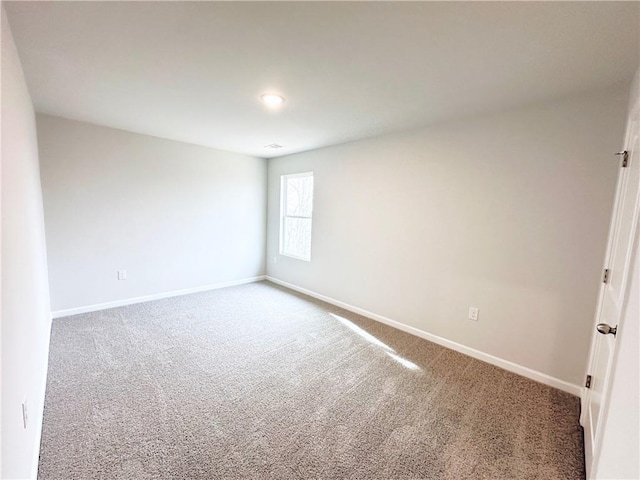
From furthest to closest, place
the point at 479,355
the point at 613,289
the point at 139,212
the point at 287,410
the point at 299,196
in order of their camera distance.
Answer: the point at 299,196 < the point at 139,212 < the point at 479,355 < the point at 287,410 < the point at 613,289

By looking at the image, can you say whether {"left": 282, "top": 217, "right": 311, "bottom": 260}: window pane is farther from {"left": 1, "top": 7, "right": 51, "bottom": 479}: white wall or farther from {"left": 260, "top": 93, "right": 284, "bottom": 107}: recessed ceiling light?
{"left": 1, "top": 7, "right": 51, "bottom": 479}: white wall

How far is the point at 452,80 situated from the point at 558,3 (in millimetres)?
736

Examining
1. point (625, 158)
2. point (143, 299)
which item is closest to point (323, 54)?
point (625, 158)

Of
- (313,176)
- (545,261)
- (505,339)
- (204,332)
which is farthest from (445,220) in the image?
(204,332)

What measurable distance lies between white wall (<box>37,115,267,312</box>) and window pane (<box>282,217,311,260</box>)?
639mm

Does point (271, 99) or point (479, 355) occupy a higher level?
point (271, 99)

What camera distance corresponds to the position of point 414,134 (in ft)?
10.0

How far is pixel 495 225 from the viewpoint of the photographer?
8.29 feet

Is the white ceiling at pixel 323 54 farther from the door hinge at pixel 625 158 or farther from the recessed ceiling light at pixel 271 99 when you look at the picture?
the door hinge at pixel 625 158

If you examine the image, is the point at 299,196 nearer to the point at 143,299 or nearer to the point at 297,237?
the point at 297,237

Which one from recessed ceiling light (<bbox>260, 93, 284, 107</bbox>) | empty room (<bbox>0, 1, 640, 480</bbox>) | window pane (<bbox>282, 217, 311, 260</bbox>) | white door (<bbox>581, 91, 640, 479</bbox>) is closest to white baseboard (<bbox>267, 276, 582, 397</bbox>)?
empty room (<bbox>0, 1, 640, 480</bbox>)

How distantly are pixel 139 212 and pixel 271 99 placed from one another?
8.70 ft

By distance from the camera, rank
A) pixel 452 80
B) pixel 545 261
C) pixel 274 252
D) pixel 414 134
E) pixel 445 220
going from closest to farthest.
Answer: pixel 452 80, pixel 545 261, pixel 445 220, pixel 414 134, pixel 274 252

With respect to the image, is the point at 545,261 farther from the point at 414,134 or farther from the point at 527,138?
the point at 414,134
